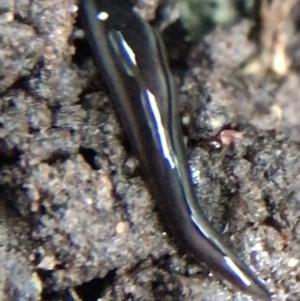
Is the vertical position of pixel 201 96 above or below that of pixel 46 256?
above

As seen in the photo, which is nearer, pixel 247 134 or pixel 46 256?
pixel 46 256

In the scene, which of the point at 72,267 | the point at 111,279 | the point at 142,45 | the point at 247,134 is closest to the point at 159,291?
the point at 111,279

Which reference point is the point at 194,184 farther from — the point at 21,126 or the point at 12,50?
the point at 12,50
